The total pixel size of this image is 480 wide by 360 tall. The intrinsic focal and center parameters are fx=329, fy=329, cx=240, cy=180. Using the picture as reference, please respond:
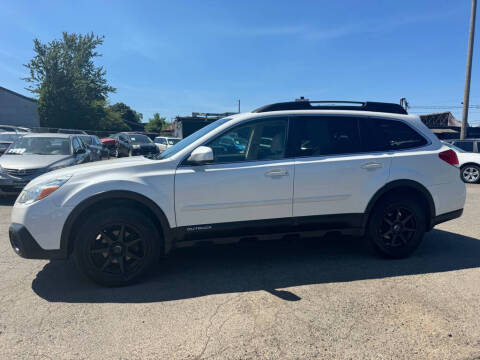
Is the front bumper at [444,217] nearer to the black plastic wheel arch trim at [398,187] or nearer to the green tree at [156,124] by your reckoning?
the black plastic wheel arch trim at [398,187]

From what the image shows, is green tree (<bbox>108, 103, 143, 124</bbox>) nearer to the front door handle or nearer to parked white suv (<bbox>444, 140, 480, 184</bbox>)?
parked white suv (<bbox>444, 140, 480, 184</bbox>)

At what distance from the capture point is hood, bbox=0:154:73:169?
7152 mm

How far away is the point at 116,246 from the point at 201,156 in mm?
1261

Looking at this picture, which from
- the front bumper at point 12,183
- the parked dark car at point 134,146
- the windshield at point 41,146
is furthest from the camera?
the parked dark car at point 134,146

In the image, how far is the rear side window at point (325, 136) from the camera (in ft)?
12.7

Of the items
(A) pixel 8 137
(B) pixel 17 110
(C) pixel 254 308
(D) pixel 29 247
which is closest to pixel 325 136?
(C) pixel 254 308

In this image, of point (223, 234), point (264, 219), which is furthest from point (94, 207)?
point (264, 219)

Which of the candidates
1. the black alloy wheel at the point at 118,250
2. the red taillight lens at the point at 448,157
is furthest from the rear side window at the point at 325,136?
the black alloy wheel at the point at 118,250

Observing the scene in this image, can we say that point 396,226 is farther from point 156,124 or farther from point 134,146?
point 156,124

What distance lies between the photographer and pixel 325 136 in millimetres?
3971

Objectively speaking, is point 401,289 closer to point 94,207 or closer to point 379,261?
point 379,261

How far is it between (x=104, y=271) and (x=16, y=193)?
515cm

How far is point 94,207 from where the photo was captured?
11.1 feet

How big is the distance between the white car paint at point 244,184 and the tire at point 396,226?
0.25 metres
